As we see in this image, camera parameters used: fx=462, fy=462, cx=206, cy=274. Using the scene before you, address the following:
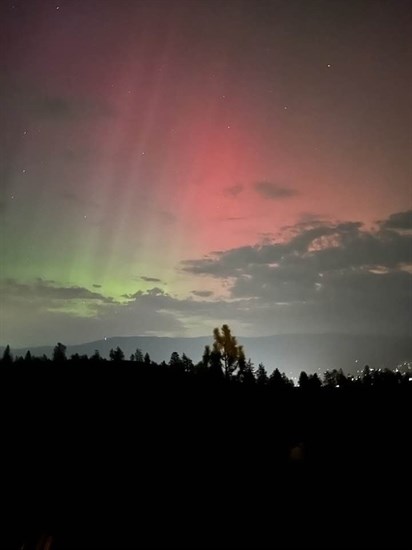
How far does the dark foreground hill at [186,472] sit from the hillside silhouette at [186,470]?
59 millimetres

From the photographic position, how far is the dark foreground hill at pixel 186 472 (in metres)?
17.1

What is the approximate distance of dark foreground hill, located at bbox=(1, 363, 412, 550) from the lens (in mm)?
17094

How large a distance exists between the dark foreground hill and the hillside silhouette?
6cm

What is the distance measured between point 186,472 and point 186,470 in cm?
20

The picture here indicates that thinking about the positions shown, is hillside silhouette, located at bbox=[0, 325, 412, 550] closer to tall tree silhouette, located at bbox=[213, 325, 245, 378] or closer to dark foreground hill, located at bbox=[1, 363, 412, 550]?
dark foreground hill, located at bbox=[1, 363, 412, 550]

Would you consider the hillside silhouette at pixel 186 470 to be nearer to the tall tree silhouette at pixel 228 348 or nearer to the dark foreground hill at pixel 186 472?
→ the dark foreground hill at pixel 186 472

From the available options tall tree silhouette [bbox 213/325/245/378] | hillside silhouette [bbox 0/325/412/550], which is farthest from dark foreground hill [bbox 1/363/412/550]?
tall tree silhouette [bbox 213/325/245/378]

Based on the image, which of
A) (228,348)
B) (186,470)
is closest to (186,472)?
(186,470)

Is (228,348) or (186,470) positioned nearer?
(186,470)

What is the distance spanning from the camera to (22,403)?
26125 millimetres

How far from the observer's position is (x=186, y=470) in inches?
848

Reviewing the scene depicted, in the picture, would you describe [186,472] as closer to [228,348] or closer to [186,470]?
[186,470]

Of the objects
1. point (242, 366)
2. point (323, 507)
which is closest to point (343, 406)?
point (323, 507)

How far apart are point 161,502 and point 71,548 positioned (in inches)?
156
